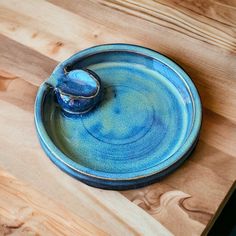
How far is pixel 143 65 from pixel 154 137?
199mm

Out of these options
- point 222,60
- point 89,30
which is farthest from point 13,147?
point 222,60

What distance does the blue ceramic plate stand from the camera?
927 millimetres

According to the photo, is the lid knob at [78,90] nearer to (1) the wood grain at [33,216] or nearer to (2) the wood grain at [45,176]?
(2) the wood grain at [45,176]

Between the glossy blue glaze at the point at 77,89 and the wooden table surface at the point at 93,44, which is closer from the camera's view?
the wooden table surface at the point at 93,44

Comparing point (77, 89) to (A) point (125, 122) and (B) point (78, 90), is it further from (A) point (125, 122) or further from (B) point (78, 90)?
(A) point (125, 122)

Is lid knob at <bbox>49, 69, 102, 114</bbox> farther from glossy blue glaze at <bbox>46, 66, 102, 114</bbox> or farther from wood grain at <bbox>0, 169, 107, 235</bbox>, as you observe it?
wood grain at <bbox>0, 169, 107, 235</bbox>

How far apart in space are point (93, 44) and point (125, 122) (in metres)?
0.24

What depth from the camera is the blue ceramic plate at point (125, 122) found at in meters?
0.93

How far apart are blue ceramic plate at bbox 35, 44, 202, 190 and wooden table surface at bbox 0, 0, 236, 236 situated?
39 mm

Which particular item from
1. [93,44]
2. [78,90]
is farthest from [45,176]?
[93,44]

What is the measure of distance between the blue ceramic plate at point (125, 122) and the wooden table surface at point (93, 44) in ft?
0.13

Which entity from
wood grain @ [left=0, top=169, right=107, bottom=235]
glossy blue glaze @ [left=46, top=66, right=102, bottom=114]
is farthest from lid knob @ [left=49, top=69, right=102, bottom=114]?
wood grain @ [left=0, top=169, right=107, bottom=235]

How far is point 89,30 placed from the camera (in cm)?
120

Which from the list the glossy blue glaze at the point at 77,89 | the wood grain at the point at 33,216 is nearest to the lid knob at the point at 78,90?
the glossy blue glaze at the point at 77,89
